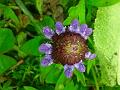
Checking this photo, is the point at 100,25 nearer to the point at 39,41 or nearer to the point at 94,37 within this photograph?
the point at 94,37

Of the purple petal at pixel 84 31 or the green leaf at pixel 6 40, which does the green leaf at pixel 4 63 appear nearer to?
the green leaf at pixel 6 40

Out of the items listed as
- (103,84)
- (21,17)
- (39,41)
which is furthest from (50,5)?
(103,84)

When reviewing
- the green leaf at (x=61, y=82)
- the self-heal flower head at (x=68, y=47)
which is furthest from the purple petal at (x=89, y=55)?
the green leaf at (x=61, y=82)

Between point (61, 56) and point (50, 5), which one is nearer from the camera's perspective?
point (61, 56)

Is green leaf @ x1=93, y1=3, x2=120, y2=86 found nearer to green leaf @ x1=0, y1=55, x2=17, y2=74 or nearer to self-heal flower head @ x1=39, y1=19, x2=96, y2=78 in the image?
self-heal flower head @ x1=39, y1=19, x2=96, y2=78

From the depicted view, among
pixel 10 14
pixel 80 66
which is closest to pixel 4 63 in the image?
pixel 10 14

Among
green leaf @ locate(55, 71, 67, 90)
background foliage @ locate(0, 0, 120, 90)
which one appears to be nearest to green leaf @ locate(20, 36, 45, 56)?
background foliage @ locate(0, 0, 120, 90)
